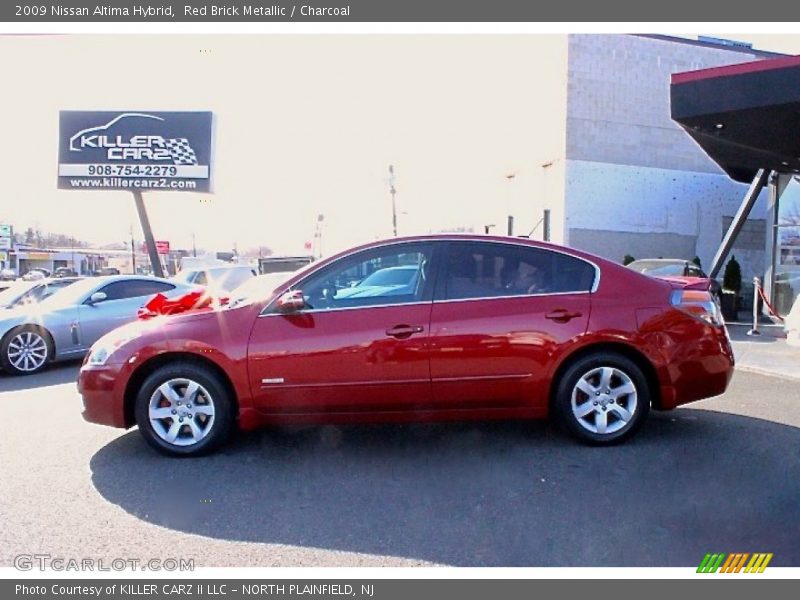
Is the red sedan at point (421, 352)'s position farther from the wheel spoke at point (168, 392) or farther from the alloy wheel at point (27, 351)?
the alloy wheel at point (27, 351)

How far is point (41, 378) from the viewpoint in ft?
25.6

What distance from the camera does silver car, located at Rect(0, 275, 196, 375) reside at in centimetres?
810

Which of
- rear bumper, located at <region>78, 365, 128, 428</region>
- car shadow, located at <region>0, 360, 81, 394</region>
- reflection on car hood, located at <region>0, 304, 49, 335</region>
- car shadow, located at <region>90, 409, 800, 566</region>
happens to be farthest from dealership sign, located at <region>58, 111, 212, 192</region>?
car shadow, located at <region>90, 409, 800, 566</region>

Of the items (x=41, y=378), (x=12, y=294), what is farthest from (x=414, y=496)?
(x=12, y=294)

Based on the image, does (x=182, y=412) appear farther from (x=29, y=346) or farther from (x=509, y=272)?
(x=29, y=346)

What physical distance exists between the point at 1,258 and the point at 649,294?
65297mm

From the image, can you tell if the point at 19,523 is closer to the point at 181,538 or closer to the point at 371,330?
the point at 181,538

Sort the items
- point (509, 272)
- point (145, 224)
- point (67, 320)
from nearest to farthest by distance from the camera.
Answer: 1. point (509, 272)
2. point (67, 320)
3. point (145, 224)

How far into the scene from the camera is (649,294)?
175 inches

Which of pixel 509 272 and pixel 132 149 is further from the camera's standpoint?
pixel 132 149

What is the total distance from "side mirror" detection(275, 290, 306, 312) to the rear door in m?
1.02

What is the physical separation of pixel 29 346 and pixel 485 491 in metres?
7.56

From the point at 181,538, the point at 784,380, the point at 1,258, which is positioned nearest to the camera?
the point at 181,538
